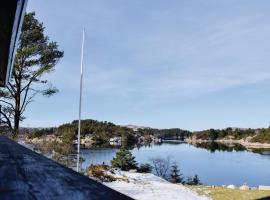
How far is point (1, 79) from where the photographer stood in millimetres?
6801

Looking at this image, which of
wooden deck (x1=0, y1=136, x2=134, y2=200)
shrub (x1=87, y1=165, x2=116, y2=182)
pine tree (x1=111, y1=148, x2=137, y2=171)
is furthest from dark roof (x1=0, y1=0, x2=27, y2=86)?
pine tree (x1=111, y1=148, x2=137, y2=171)

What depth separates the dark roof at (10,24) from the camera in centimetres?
255

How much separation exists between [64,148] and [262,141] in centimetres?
10588

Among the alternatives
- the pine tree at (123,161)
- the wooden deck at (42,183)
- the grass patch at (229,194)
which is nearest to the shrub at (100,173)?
the grass patch at (229,194)

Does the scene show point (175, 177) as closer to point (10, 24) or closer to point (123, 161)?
point (123, 161)

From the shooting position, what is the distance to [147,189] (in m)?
15.0

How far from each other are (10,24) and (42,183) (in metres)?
2.35

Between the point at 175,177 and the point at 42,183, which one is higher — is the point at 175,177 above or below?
below

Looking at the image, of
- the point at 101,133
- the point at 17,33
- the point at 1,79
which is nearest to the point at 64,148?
the point at 1,79

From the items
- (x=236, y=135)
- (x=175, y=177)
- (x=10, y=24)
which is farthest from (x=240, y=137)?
(x=10, y=24)

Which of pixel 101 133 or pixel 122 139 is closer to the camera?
pixel 101 133

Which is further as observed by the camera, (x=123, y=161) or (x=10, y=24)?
(x=123, y=161)

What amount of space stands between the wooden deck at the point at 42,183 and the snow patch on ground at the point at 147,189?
11.5 m

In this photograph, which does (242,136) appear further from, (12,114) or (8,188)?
(8,188)
